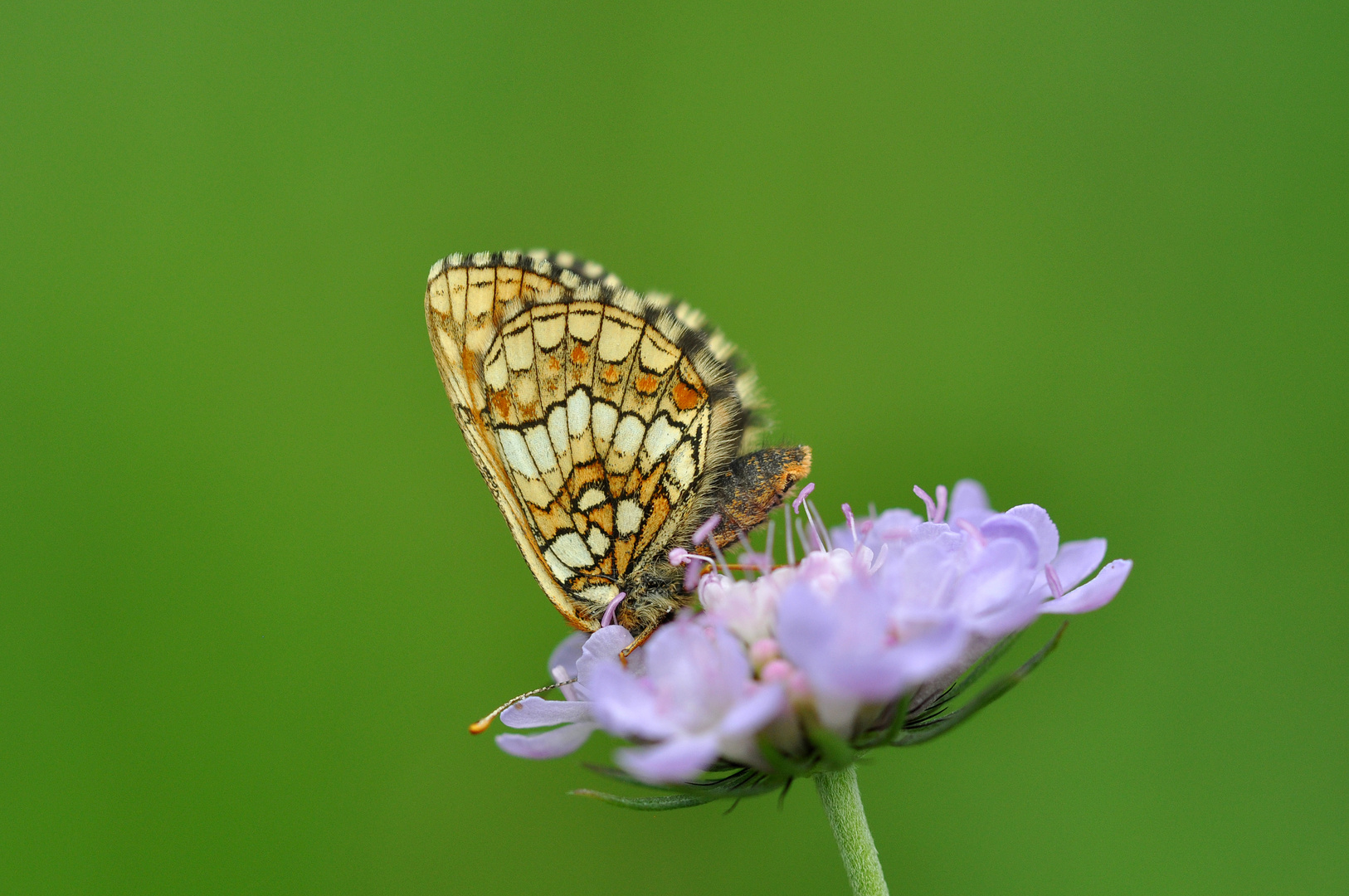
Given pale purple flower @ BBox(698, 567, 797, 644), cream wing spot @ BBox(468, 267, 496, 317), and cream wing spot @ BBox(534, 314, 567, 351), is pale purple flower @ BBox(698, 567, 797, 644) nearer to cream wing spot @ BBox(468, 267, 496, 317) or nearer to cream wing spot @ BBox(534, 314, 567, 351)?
cream wing spot @ BBox(534, 314, 567, 351)

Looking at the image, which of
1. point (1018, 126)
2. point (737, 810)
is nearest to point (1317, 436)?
point (1018, 126)

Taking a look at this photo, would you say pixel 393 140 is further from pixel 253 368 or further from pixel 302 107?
pixel 253 368

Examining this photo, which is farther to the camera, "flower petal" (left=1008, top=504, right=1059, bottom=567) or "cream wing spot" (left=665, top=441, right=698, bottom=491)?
"cream wing spot" (left=665, top=441, right=698, bottom=491)

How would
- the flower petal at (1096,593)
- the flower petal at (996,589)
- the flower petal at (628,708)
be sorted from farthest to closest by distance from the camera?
the flower petal at (1096,593)
the flower petal at (996,589)
the flower petal at (628,708)

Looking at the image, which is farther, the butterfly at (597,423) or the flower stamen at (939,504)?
the butterfly at (597,423)

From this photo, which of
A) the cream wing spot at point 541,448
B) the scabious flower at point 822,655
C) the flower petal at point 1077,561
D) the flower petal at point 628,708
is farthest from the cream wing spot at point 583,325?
the flower petal at point 1077,561

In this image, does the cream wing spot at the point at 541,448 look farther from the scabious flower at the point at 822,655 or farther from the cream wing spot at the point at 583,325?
the scabious flower at the point at 822,655

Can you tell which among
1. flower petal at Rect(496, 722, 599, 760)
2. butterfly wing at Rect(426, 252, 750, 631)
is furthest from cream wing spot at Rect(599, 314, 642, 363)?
flower petal at Rect(496, 722, 599, 760)
